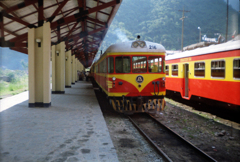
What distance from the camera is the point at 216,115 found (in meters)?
9.30

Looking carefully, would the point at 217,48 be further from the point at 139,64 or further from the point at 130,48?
the point at 130,48

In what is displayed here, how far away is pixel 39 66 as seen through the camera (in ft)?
31.3

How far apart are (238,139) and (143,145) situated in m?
2.79

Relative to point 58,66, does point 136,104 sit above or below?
below

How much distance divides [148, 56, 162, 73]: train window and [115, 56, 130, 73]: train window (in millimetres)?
882

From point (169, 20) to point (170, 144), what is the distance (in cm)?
3615

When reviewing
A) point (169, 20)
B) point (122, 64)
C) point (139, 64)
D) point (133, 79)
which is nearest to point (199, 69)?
point (139, 64)

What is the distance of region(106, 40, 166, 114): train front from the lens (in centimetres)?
855

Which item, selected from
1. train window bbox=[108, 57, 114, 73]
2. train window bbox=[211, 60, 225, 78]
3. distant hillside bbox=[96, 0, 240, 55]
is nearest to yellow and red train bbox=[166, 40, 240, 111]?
train window bbox=[211, 60, 225, 78]

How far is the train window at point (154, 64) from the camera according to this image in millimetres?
8680

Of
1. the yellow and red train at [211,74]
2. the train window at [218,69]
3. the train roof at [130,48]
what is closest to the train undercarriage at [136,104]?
the train roof at [130,48]

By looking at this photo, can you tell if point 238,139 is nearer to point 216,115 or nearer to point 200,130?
point 200,130

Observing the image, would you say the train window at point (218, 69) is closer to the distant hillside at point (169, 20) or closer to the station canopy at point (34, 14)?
the station canopy at point (34, 14)

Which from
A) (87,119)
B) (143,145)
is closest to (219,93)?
(143,145)
